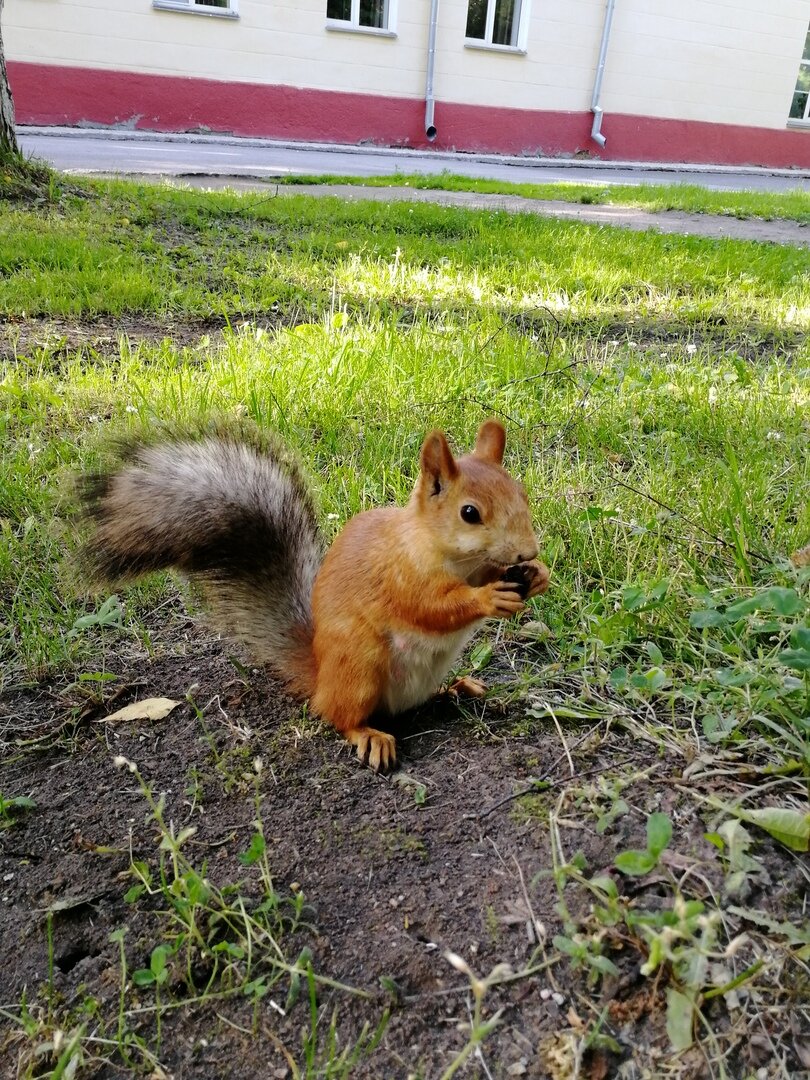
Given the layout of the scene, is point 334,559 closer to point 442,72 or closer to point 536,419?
point 536,419

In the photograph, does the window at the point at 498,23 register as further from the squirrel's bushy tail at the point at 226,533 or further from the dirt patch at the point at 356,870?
the dirt patch at the point at 356,870

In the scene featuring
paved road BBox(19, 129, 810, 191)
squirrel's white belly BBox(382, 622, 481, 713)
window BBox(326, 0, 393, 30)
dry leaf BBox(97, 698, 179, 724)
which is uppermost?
window BBox(326, 0, 393, 30)

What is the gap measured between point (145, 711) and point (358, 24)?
462 inches

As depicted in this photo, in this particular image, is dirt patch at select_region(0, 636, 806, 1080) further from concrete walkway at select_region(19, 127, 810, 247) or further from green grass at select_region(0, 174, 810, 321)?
concrete walkway at select_region(19, 127, 810, 247)

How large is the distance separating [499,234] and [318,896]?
4087 mm

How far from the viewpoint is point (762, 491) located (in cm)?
176

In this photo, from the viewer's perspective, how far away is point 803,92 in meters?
14.3

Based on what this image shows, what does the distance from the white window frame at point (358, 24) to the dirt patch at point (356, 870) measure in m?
11.4

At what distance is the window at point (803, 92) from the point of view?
14.1 m

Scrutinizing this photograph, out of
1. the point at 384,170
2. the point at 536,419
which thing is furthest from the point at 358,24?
the point at 536,419

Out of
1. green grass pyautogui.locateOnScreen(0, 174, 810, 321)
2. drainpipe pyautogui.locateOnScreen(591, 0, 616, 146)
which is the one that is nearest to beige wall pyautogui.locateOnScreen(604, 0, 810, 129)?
drainpipe pyautogui.locateOnScreen(591, 0, 616, 146)

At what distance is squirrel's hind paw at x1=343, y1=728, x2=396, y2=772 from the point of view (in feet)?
4.02

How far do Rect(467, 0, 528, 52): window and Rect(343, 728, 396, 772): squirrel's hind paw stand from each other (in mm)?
12323

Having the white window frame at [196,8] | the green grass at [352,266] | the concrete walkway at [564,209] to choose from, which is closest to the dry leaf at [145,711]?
the green grass at [352,266]
